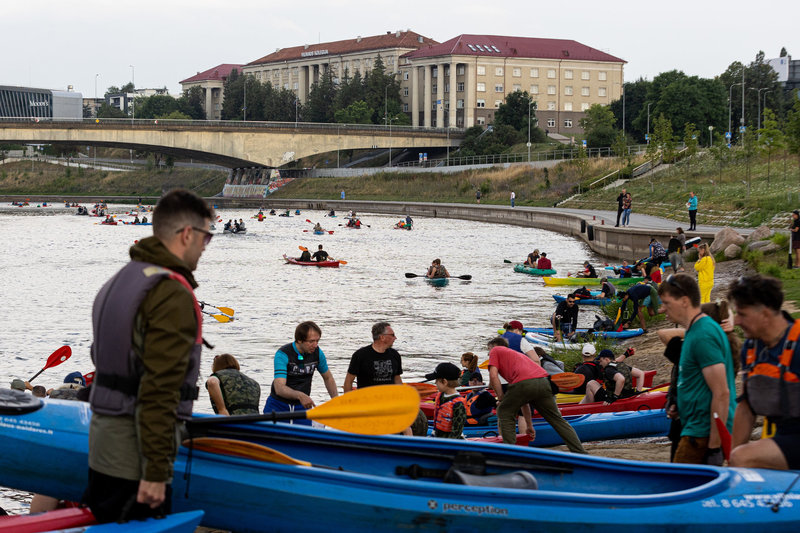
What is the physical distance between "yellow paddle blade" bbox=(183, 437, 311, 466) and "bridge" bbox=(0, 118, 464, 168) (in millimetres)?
93152

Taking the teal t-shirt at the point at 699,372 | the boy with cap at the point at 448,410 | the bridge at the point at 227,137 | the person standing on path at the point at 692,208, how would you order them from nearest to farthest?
the teal t-shirt at the point at 699,372 < the boy with cap at the point at 448,410 < the person standing on path at the point at 692,208 < the bridge at the point at 227,137

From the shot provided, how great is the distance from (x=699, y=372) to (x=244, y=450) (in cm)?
321

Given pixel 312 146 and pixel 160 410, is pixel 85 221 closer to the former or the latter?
pixel 312 146

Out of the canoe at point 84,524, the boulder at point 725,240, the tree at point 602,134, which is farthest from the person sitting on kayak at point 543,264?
the tree at point 602,134

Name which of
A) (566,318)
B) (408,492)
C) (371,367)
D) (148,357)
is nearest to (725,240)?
(566,318)

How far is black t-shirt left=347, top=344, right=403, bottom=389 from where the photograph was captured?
385 inches

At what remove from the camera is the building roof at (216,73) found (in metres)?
191

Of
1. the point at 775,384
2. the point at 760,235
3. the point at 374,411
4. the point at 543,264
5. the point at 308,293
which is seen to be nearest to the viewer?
the point at 775,384

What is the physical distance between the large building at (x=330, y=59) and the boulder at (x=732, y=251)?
12187cm

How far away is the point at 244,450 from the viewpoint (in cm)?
640

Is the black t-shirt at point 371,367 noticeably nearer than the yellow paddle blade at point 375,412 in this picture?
No

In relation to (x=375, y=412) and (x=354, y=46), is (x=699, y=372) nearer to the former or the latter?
(x=375, y=412)

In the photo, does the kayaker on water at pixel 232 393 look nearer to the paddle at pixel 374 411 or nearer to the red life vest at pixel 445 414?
the red life vest at pixel 445 414

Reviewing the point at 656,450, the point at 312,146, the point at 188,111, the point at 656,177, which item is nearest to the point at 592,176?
the point at 656,177
